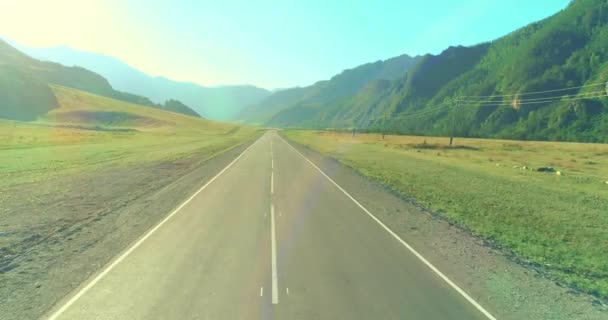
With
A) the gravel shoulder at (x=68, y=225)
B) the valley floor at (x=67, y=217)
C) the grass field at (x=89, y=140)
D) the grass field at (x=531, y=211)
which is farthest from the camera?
the grass field at (x=89, y=140)

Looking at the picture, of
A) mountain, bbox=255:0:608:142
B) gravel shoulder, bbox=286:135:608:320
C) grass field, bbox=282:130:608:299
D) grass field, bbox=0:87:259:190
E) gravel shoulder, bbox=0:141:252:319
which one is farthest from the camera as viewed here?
mountain, bbox=255:0:608:142

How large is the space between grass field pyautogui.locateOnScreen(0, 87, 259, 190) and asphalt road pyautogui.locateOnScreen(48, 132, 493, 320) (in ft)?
51.6

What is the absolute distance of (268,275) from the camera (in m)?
8.53

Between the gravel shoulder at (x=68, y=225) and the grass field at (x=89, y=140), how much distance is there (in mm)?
4456

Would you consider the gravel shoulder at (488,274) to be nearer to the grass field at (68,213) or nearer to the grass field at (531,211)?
the grass field at (531,211)

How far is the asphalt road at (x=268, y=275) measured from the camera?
6.97 metres

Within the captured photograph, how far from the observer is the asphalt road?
6.97 m

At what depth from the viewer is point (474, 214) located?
52.3 ft

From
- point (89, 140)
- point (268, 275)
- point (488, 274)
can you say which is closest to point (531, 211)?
point (488, 274)

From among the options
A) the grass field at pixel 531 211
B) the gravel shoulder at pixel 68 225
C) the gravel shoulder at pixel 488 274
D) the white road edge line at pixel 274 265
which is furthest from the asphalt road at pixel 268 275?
the grass field at pixel 531 211

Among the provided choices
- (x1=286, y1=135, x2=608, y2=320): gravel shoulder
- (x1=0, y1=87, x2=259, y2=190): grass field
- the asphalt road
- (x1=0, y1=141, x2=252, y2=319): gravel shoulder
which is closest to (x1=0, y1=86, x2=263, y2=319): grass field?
(x1=0, y1=141, x2=252, y2=319): gravel shoulder

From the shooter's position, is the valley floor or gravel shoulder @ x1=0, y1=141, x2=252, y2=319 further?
the valley floor

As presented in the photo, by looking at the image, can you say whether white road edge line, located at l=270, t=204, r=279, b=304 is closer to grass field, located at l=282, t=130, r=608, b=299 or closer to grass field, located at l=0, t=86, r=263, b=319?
grass field, located at l=0, t=86, r=263, b=319

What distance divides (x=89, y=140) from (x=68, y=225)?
183 ft
